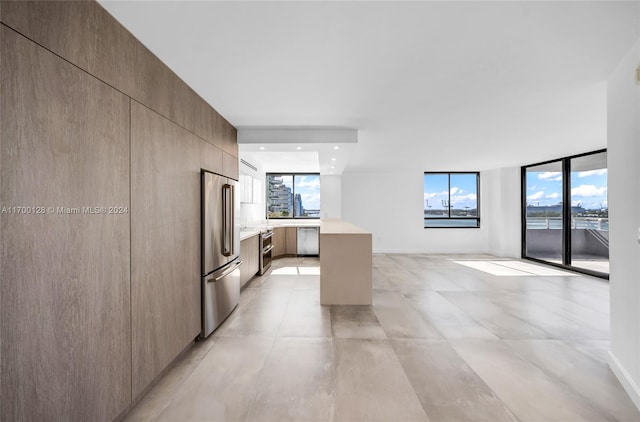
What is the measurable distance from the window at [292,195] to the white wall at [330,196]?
1.14 meters

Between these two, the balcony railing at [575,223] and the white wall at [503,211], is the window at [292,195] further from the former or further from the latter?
the balcony railing at [575,223]

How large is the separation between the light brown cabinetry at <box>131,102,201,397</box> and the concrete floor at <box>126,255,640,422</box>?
29cm

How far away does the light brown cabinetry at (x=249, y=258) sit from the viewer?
4.26 meters

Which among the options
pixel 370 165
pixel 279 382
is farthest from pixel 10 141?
pixel 370 165

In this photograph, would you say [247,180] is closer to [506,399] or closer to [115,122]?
[115,122]

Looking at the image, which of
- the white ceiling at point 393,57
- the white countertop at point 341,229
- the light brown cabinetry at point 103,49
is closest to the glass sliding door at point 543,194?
the white ceiling at point 393,57

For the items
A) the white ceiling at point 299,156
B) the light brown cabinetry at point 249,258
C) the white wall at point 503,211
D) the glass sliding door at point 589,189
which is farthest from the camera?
the white wall at point 503,211

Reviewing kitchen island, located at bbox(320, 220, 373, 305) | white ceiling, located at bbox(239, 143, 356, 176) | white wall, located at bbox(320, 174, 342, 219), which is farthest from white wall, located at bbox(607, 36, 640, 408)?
white wall, located at bbox(320, 174, 342, 219)

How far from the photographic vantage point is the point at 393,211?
820cm

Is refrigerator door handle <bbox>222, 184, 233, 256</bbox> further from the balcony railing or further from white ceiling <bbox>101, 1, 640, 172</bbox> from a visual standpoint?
the balcony railing

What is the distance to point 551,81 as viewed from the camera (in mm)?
2379

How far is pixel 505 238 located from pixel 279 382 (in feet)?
25.0

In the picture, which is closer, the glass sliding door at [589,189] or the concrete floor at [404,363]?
the concrete floor at [404,363]

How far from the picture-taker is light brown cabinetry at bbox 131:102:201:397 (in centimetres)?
180
